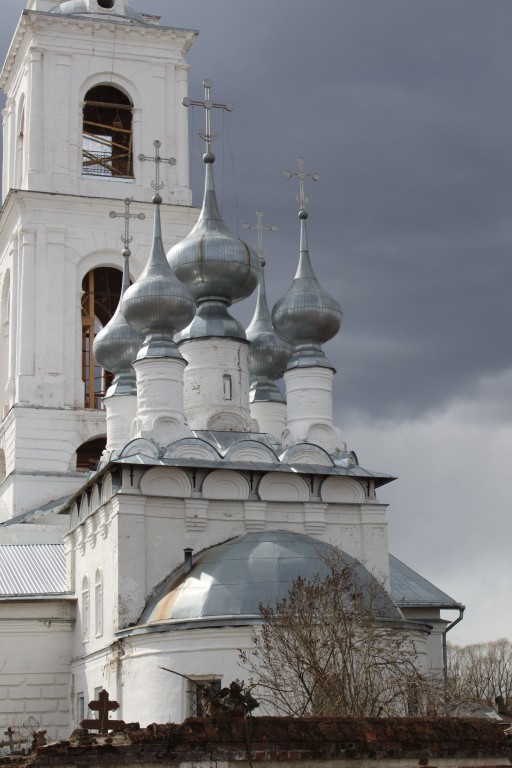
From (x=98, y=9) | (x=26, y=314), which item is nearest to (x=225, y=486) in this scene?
(x=26, y=314)

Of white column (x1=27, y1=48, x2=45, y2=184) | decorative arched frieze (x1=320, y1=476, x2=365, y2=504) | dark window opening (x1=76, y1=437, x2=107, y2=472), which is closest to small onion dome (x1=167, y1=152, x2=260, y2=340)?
decorative arched frieze (x1=320, y1=476, x2=365, y2=504)

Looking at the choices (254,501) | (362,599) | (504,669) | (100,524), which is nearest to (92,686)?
(100,524)

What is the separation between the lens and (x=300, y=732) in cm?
917

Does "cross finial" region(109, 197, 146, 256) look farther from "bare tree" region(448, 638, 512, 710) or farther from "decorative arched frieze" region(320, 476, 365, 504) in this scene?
"bare tree" region(448, 638, 512, 710)

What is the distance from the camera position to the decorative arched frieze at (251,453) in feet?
64.2

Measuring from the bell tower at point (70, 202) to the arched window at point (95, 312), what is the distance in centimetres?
3

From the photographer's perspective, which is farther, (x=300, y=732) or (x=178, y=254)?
(x=178, y=254)

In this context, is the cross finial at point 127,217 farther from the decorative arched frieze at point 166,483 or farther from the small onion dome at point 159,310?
the decorative arched frieze at point 166,483

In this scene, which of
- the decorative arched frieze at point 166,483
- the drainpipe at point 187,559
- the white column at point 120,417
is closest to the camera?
the drainpipe at point 187,559

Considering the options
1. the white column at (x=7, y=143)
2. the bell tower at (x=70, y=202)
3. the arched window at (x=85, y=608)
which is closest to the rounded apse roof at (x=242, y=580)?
the arched window at (x=85, y=608)

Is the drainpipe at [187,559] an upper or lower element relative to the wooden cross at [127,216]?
lower

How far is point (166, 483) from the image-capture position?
1888 centimetres

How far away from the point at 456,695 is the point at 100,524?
6.59 meters

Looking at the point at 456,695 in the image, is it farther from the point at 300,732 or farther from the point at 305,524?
the point at 300,732
